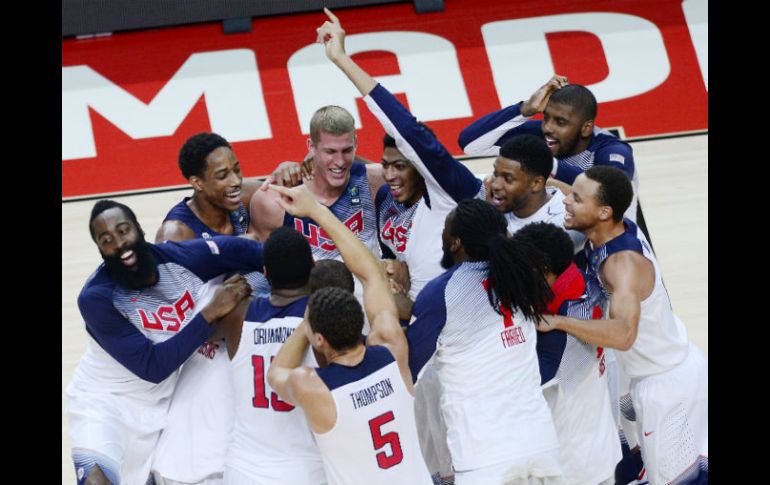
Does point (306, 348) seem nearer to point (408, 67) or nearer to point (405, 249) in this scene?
point (405, 249)

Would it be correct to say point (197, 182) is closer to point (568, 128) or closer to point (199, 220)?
point (199, 220)

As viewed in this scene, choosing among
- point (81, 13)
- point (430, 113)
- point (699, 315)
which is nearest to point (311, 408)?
point (699, 315)

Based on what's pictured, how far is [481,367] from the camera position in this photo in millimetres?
4074

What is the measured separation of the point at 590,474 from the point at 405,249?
1332mm

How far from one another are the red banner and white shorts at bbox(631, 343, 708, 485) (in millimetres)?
3588

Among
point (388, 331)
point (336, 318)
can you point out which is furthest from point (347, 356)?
point (388, 331)

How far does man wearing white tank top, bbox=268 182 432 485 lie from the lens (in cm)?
364

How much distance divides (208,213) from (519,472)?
1927 millimetres

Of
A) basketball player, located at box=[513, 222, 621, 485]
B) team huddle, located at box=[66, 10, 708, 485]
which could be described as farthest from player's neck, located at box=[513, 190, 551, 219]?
basketball player, located at box=[513, 222, 621, 485]

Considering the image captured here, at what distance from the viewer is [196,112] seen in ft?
26.9

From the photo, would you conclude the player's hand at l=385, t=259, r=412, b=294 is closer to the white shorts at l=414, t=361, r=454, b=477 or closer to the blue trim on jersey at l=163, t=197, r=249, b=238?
the white shorts at l=414, t=361, r=454, b=477

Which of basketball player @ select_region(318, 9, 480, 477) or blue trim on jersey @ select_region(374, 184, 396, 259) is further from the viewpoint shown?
blue trim on jersey @ select_region(374, 184, 396, 259)

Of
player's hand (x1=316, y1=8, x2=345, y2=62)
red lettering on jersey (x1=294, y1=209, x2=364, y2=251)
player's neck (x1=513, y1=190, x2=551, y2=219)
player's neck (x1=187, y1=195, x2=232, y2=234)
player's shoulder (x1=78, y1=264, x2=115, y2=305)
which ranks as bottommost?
player's shoulder (x1=78, y1=264, x2=115, y2=305)

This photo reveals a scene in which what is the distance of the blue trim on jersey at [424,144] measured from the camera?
4.77m
